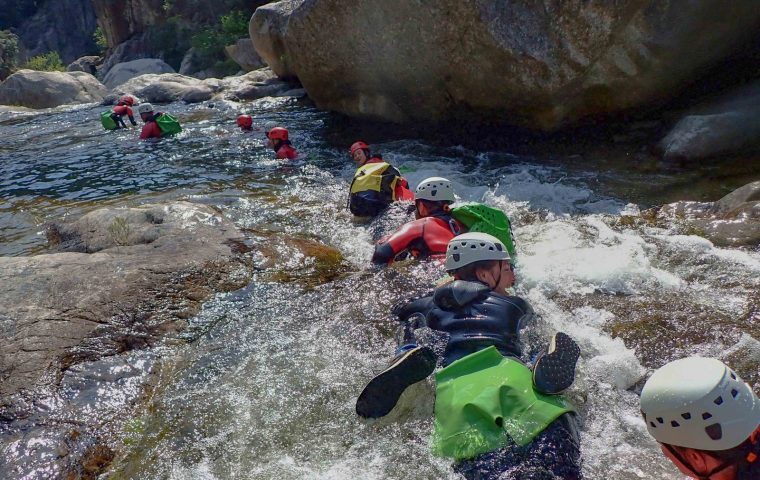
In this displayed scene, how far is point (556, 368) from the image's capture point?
11.2 feet

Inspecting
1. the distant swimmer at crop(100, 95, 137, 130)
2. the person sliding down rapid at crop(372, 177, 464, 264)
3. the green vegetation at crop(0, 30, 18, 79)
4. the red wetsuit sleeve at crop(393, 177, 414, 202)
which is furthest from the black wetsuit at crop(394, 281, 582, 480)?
the green vegetation at crop(0, 30, 18, 79)

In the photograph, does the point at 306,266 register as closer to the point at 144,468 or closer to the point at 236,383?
the point at 236,383

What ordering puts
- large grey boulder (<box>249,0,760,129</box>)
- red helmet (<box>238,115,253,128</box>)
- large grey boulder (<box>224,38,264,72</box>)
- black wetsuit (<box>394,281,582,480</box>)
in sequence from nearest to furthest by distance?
black wetsuit (<box>394,281,582,480</box>)
large grey boulder (<box>249,0,760,129</box>)
red helmet (<box>238,115,253,128</box>)
large grey boulder (<box>224,38,264,72</box>)

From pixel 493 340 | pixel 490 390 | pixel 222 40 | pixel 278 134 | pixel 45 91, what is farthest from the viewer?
pixel 222 40

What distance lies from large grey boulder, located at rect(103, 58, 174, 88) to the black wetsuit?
3094cm

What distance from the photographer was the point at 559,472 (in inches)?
126

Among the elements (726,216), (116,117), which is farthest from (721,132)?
(116,117)

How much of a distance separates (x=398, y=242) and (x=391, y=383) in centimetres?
257

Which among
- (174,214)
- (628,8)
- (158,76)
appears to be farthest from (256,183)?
(158,76)

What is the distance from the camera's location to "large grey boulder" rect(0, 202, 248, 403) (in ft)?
14.8

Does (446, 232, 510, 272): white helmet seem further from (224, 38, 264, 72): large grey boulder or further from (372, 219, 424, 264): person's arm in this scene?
(224, 38, 264, 72): large grey boulder

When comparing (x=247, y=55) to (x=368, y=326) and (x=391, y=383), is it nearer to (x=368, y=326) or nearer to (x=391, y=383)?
(x=368, y=326)

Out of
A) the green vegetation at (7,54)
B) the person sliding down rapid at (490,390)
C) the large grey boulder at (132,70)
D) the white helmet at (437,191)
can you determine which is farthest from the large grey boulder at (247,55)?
the person sliding down rapid at (490,390)

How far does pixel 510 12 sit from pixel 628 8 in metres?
1.57
